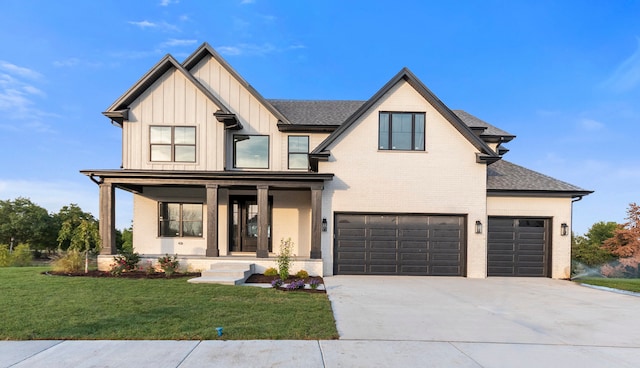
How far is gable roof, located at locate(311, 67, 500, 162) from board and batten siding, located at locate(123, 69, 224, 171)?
4438 mm

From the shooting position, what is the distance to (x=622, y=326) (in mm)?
6246

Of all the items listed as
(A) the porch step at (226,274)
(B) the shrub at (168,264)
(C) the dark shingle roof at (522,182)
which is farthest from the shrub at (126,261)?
(C) the dark shingle roof at (522,182)

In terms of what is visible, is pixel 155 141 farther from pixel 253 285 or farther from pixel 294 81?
pixel 294 81

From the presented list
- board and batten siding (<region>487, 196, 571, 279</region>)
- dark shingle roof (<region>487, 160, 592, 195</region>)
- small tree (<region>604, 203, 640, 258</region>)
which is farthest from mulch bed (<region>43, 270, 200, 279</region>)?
small tree (<region>604, 203, 640, 258</region>)

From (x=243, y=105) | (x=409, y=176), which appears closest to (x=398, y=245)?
(x=409, y=176)

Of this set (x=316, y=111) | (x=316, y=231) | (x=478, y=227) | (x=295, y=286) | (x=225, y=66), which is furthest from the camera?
(x=316, y=111)

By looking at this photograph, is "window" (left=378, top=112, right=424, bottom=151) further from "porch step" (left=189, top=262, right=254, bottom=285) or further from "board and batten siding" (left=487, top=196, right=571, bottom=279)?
"porch step" (left=189, top=262, right=254, bottom=285)

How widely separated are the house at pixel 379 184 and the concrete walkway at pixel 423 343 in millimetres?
3957

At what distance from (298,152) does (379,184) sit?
13.0 feet

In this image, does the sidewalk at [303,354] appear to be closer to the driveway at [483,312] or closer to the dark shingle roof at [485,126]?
the driveway at [483,312]

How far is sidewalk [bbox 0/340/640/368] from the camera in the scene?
4.15 m

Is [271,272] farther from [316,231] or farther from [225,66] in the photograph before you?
[225,66]

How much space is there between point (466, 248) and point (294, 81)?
16.8 m

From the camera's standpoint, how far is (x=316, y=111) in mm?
15617
